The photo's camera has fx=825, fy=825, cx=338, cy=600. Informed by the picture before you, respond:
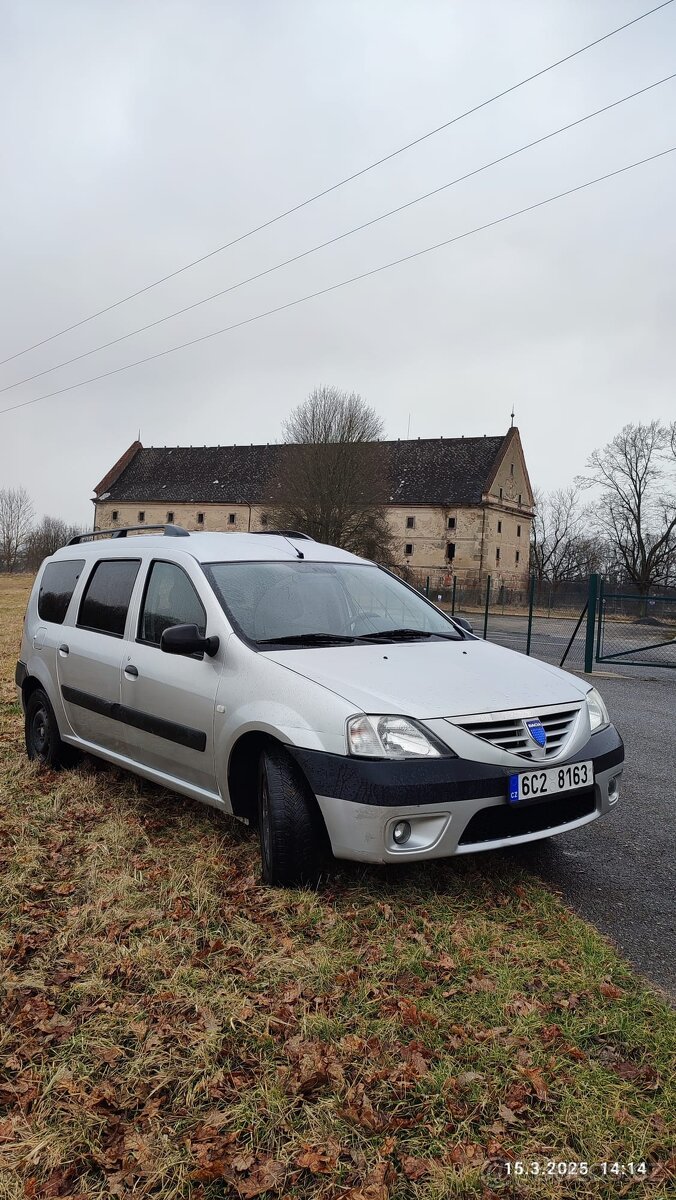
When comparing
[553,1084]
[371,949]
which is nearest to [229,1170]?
[553,1084]

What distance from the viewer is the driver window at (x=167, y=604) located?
15.7ft

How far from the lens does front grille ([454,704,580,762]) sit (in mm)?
3713

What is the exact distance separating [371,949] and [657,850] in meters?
2.30

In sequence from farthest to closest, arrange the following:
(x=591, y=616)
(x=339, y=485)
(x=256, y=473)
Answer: (x=256, y=473) < (x=339, y=485) < (x=591, y=616)

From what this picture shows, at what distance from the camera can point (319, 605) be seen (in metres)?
4.93

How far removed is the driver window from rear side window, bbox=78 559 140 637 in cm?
24

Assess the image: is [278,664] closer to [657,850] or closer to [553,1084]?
[553,1084]

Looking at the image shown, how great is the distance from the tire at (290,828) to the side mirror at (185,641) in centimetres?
73

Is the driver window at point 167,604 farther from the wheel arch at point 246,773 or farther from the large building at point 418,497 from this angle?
the large building at point 418,497

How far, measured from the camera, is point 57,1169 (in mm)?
2336

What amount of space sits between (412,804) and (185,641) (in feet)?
4.88

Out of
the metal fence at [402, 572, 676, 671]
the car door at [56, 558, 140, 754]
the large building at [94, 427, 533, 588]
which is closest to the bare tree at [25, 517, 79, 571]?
the large building at [94, 427, 533, 588]

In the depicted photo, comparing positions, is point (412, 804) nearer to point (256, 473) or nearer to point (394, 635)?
point (394, 635)

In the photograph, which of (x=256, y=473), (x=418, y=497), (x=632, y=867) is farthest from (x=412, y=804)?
(x=256, y=473)
